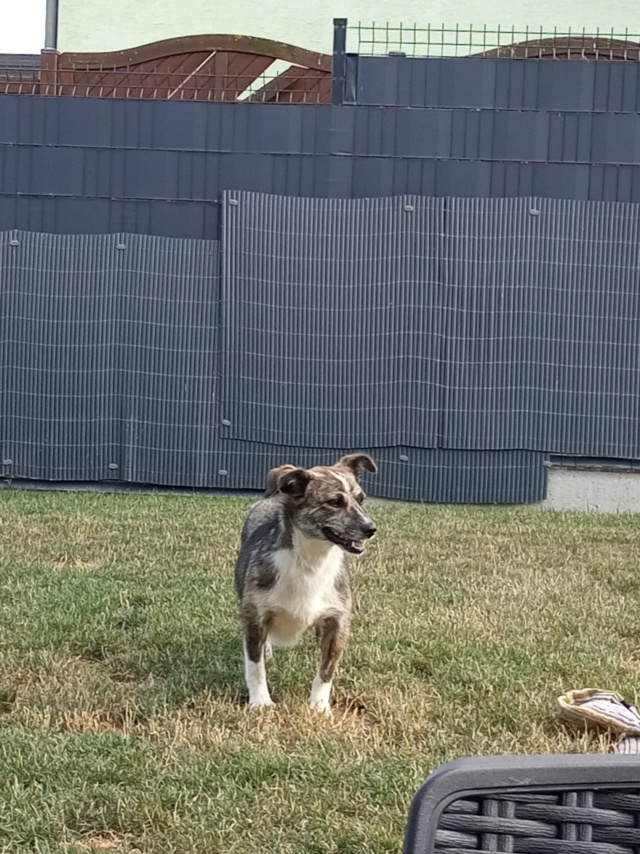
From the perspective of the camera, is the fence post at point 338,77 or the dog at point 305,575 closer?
the dog at point 305,575

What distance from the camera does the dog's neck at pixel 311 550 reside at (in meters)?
5.56

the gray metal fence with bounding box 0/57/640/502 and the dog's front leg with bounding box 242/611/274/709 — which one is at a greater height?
the gray metal fence with bounding box 0/57/640/502

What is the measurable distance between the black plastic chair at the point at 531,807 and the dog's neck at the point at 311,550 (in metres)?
4.00

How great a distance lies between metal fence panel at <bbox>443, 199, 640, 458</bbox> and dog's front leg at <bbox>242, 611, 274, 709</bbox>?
26.0ft

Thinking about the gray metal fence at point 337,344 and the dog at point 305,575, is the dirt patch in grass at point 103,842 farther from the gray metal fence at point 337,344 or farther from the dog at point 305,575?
the gray metal fence at point 337,344

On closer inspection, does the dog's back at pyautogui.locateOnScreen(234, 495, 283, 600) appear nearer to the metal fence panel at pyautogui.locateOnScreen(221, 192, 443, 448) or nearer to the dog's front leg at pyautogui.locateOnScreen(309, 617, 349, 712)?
the dog's front leg at pyautogui.locateOnScreen(309, 617, 349, 712)

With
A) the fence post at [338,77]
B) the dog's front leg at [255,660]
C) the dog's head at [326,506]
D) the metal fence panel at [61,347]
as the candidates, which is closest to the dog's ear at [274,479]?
the dog's head at [326,506]

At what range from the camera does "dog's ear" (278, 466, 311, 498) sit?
557 centimetres

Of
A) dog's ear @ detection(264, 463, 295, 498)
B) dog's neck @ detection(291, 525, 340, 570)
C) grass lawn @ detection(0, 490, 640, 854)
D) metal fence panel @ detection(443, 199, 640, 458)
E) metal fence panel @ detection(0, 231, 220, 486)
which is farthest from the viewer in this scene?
metal fence panel @ detection(0, 231, 220, 486)

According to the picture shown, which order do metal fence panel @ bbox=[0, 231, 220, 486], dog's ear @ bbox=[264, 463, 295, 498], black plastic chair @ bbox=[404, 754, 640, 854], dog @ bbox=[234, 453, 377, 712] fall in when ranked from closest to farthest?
1. black plastic chair @ bbox=[404, 754, 640, 854]
2. dog @ bbox=[234, 453, 377, 712]
3. dog's ear @ bbox=[264, 463, 295, 498]
4. metal fence panel @ bbox=[0, 231, 220, 486]

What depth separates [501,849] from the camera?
60.3 inches

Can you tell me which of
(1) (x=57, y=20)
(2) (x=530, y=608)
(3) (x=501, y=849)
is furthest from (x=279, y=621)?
(1) (x=57, y=20)

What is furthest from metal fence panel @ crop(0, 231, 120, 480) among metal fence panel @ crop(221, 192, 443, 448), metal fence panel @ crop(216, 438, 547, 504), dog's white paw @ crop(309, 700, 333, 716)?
dog's white paw @ crop(309, 700, 333, 716)

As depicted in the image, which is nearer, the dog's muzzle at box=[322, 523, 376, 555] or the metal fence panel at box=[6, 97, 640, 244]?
the dog's muzzle at box=[322, 523, 376, 555]
